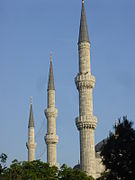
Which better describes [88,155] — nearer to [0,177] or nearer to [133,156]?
[0,177]

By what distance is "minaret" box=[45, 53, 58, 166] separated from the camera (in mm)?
60656

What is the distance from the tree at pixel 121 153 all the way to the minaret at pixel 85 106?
15.3m

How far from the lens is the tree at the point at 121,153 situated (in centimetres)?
2922

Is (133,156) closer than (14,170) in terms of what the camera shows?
Yes

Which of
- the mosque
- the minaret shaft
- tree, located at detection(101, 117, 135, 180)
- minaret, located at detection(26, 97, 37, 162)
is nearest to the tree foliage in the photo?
the mosque

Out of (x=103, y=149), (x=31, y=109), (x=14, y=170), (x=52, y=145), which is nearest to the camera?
(x=103, y=149)

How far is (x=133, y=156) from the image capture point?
2917 cm

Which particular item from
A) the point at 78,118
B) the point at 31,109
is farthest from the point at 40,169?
the point at 31,109

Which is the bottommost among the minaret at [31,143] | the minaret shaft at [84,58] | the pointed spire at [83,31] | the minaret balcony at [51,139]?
the minaret balcony at [51,139]

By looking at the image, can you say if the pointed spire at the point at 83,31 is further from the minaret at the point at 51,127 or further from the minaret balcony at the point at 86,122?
the minaret at the point at 51,127

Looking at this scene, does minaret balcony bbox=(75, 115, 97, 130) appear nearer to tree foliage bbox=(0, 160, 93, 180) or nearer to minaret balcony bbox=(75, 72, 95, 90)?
minaret balcony bbox=(75, 72, 95, 90)

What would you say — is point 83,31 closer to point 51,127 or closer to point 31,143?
point 51,127

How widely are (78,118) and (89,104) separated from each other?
2.14m

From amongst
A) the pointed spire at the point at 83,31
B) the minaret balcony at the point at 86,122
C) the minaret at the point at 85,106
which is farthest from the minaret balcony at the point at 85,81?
the pointed spire at the point at 83,31
